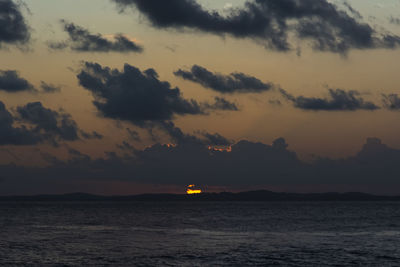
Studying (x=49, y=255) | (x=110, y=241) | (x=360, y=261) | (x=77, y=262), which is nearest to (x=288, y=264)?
(x=360, y=261)

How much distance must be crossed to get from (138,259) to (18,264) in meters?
13.9

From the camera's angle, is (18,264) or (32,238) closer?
(18,264)

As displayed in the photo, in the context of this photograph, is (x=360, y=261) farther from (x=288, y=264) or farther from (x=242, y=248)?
(x=242, y=248)

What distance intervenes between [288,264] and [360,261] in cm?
908

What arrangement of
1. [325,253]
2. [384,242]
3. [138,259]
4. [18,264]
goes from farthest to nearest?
[384,242]
[325,253]
[138,259]
[18,264]

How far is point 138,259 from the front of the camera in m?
64.8

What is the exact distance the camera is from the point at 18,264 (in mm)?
60281

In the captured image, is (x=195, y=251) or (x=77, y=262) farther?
(x=195, y=251)

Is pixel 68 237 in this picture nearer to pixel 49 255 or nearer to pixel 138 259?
pixel 49 255

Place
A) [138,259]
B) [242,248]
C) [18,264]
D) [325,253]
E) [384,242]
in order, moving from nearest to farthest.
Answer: [18,264] → [138,259] → [325,253] → [242,248] → [384,242]

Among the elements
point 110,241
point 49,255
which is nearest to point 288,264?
point 49,255

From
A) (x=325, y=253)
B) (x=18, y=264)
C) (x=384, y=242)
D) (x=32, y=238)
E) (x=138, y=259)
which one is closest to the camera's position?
(x=18, y=264)

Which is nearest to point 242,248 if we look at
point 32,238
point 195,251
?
point 195,251

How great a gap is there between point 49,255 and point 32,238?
1088 inches
